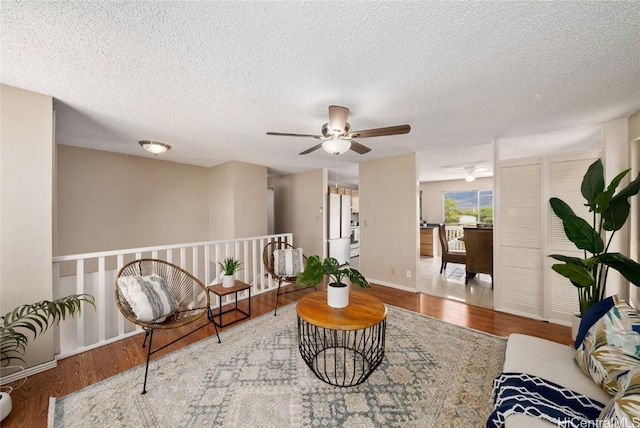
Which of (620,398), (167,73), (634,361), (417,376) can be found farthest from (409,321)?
(167,73)

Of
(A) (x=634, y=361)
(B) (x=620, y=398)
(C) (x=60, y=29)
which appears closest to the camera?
(B) (x=620, y=398)

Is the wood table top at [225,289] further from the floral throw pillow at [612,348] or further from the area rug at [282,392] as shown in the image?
the floral throw pillow at [612,348]

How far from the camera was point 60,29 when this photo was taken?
1272mm

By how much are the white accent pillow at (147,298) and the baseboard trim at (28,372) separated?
922 mm

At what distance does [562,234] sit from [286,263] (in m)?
3.52

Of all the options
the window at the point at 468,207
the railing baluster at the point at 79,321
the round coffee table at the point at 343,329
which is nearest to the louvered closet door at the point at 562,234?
the round coffee table at the point at 343,329

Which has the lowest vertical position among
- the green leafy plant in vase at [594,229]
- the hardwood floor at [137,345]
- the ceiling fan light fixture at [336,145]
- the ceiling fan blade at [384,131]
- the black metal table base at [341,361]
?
the hardwood floor at [137,345]

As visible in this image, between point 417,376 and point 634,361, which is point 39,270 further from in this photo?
point 634,361

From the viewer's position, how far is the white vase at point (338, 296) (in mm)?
1985

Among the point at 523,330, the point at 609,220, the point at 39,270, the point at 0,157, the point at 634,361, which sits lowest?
the point at 523,330

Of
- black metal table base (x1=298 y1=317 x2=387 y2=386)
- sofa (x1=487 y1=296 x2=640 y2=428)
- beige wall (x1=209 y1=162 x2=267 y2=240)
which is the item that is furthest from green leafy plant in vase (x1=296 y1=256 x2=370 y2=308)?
beige wall (x1=209 y1=162 x2=267 y2=240)

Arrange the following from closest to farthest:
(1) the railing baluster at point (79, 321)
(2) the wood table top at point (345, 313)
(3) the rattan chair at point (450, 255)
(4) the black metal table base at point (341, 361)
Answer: (2) the wood table top at point (345, 313) < (4) the black metal table base at point (341, 361) < (1) the railing baluster at point (79, 321) < (3) the rattan chair at point (450, 255)

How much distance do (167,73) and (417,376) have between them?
300 centimetres

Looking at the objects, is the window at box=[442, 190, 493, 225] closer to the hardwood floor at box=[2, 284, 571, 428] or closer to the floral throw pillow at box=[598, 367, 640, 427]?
the hardwood floor at box=[2, 284, 571, 428]
